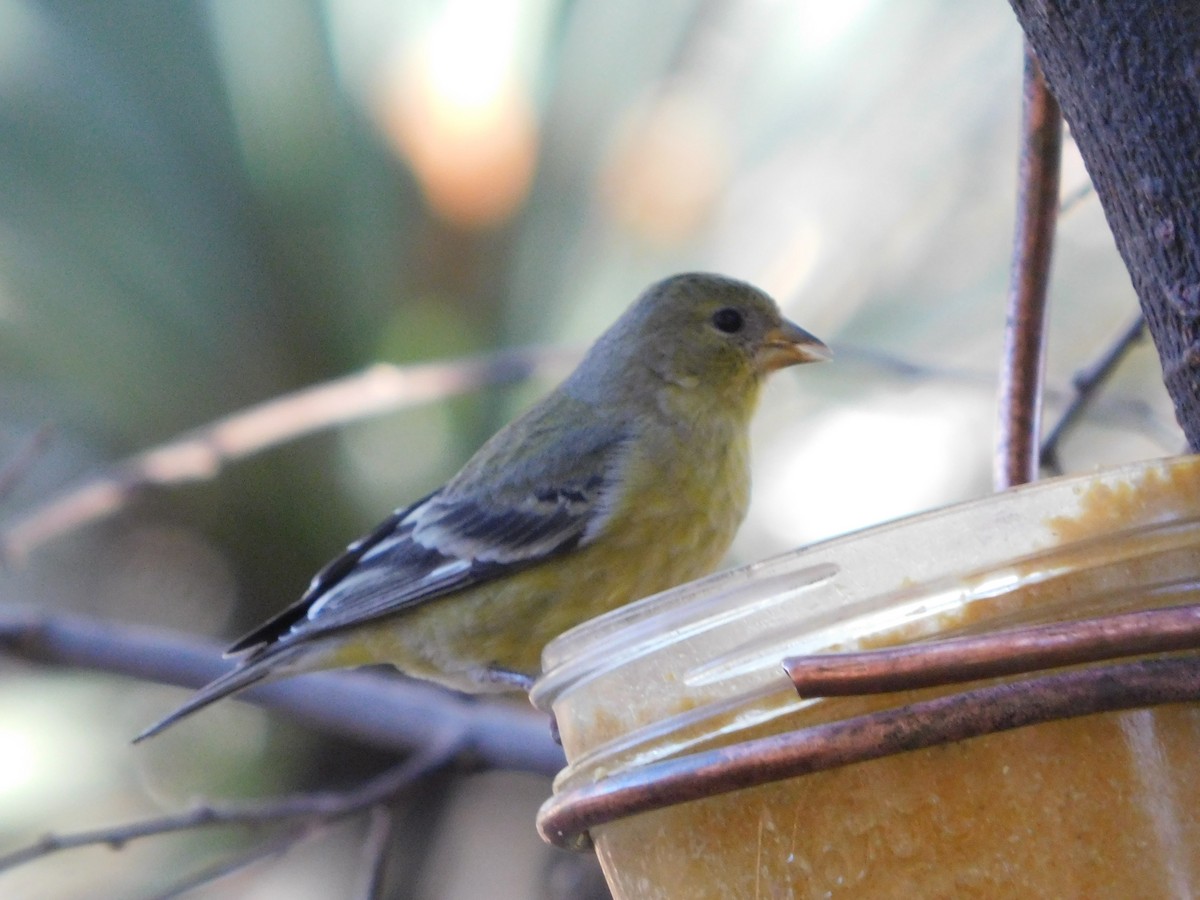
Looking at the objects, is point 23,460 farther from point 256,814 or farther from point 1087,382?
point 1087,382

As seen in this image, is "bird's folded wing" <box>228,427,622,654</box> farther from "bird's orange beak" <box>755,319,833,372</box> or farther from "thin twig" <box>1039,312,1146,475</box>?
"thin twig" <box>1039,312,1146,475</box>

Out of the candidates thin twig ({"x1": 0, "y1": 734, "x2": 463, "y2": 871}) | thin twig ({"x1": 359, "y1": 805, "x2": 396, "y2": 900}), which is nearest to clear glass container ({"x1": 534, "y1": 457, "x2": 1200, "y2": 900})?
thin twig ({"x1": 359, "y1": 805, "x2": 396, "y2": 900})

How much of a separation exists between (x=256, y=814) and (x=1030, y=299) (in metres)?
1.28

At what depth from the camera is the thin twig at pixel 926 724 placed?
70cm

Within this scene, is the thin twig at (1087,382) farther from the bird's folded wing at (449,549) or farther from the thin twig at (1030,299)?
the bird's folded wing at (449,549)

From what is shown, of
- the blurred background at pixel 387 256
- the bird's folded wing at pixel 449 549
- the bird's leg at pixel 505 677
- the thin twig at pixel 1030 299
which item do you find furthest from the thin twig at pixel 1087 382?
the blurred background at pixel 387 256

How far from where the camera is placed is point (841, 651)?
0.78 metres

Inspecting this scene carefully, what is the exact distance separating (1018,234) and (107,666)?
1.70 meters

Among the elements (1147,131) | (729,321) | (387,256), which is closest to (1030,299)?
(1147,131)

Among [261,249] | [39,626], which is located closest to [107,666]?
[39,626]

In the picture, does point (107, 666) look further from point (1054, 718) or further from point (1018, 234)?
point (1054, 718)

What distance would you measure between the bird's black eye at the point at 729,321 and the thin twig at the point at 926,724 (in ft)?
6.48

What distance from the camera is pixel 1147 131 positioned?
916 mm

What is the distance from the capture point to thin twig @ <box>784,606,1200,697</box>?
64cm
